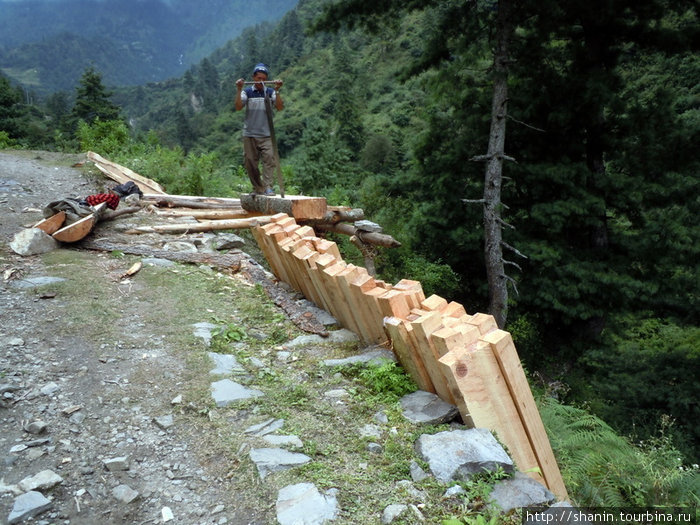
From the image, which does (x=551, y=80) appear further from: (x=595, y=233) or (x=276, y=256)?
(x=276, y=256)

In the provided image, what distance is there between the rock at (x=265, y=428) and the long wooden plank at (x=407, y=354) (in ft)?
3.06

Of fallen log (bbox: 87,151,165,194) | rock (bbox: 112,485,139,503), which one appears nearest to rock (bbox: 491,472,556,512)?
rock (bbox: 112,485,139,503)

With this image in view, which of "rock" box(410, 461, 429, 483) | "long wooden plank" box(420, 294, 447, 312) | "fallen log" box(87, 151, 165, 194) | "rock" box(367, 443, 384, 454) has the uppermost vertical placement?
"fallen log" box(87, 151, 165, 194)

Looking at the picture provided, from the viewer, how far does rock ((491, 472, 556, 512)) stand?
7.05ft

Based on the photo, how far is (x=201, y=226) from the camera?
6766mm

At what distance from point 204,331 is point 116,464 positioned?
5.28 ft

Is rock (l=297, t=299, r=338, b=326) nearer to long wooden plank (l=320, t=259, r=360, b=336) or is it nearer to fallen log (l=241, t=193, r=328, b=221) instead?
long wooden plank (l=320, t=259, r=360, b=336)

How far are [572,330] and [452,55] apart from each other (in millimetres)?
6889

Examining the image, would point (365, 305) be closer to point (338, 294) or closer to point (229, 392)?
point (338, 294)

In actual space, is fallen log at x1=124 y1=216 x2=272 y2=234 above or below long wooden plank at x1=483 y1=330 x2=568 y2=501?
above

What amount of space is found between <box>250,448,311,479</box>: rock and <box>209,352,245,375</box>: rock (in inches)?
37.5

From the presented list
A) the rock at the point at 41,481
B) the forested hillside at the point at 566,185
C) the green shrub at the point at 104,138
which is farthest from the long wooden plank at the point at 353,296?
the green shrub at the point at 104,138

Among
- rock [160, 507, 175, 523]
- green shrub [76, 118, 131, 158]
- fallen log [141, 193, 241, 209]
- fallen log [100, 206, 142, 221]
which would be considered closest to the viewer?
rock [160, 507, 175, 523]

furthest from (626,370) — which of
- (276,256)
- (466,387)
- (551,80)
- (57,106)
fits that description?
(57,106)
